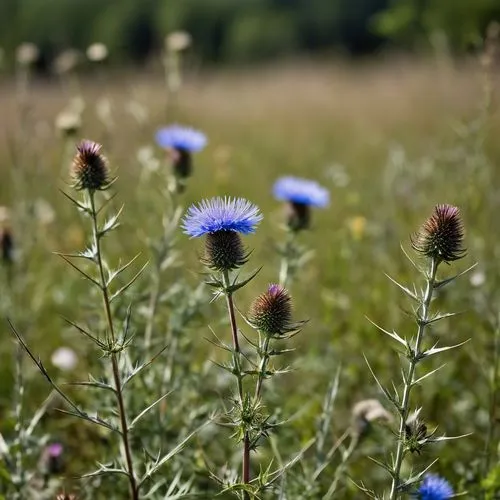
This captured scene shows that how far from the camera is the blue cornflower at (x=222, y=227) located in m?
1.50

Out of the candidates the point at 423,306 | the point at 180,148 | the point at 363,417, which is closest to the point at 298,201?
the point at 180,148

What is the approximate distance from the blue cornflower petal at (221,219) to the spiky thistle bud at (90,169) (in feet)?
0.74

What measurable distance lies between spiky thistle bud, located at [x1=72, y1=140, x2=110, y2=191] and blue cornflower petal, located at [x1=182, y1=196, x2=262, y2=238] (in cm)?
22

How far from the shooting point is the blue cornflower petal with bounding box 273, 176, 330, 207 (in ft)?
8.18

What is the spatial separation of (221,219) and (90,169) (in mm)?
328

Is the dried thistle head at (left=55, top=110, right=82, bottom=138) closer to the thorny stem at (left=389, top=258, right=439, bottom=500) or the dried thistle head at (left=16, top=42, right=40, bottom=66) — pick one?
the dried thistle head at (left=16, top=42, right=40, bottom=66)

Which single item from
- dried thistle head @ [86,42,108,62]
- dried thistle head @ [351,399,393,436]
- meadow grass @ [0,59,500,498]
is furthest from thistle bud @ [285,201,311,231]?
dried thistle head @ [86,42,108,62]

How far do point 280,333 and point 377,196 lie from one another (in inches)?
130

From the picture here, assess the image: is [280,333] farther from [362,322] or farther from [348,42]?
[348,42]

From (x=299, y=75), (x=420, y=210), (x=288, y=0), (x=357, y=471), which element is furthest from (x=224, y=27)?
(x=357, y=471)

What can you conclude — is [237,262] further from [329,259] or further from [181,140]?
[329,259]

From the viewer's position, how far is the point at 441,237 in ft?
4.94

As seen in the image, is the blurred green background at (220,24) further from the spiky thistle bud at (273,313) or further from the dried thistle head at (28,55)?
the spiky thistle bud at (273,313)

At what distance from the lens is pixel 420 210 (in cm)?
393
